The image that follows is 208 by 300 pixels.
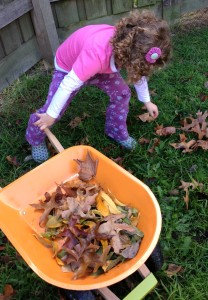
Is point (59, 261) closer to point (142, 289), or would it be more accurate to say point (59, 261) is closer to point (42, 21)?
point (142, 289)

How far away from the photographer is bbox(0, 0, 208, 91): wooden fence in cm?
285

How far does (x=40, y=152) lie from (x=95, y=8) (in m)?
1.74

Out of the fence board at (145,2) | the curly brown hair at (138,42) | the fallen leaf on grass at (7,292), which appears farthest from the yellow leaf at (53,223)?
the fence board at (145,2)

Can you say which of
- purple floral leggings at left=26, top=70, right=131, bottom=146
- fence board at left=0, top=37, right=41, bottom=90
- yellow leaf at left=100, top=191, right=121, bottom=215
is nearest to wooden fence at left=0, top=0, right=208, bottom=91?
fence board at left=0, top=37, right=41, bottom=90

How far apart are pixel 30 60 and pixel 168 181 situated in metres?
1.85

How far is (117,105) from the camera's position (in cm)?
223

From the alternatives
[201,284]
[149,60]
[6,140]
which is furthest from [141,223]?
[6,140]

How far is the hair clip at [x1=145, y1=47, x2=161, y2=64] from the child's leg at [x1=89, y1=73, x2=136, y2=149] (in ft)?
1.62

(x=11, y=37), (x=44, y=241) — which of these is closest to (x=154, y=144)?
(x=44, y=241)

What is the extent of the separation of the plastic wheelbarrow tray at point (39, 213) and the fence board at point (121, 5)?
2.11m

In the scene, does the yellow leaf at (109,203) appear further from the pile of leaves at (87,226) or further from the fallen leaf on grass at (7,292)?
the fallen leaf on grass at (7,292)

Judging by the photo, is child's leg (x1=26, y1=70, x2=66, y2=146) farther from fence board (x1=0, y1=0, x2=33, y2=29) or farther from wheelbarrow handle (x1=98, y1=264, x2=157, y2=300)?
wheelbarrow handle (x1=98, y1=264, x2=157, y2=300)

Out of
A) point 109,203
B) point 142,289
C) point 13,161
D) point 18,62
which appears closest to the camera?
point 142,289

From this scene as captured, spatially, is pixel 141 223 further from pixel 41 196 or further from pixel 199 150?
pixel 199 150
